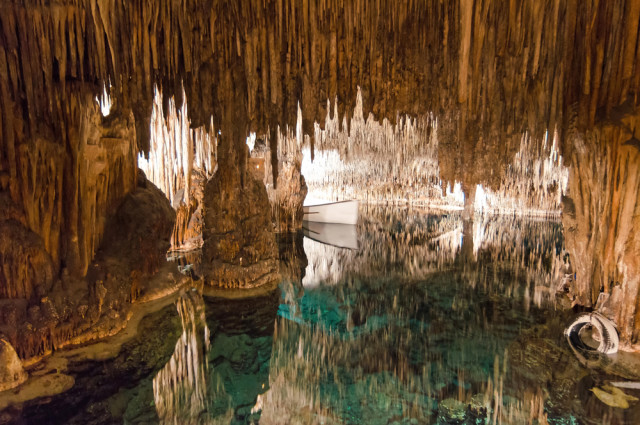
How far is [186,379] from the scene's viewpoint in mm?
3822

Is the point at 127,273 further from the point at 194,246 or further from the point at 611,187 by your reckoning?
the point at 611,187

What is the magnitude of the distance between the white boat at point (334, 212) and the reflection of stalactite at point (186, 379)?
11644 mm

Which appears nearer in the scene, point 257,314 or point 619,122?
point 619,122

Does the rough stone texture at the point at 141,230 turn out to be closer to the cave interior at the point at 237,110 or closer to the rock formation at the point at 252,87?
the cave interior at the point at 237,110

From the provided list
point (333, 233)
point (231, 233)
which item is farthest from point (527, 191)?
point (231, 233)

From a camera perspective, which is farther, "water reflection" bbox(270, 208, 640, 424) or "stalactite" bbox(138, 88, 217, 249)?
"stalactite" bbox(138, 88, 217, 249)

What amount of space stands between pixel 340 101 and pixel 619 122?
3724 millimetres

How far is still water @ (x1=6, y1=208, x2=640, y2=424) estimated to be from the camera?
3238mm

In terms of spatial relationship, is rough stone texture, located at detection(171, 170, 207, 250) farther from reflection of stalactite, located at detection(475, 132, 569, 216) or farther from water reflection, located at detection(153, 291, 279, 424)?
reflection of stalactite, located at detection(475, 132, 569, 216)

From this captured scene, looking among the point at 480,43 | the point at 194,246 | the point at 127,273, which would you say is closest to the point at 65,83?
the point at 127,273

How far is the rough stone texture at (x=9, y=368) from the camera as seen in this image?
3.31m

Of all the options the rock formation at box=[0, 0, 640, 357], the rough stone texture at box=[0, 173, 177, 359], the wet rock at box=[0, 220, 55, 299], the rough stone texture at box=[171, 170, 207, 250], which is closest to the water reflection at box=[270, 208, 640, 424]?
the rock formation at box=[0, 0, 640, 357]

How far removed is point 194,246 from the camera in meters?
9.43

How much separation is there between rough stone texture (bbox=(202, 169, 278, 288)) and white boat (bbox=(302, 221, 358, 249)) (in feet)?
16.4
